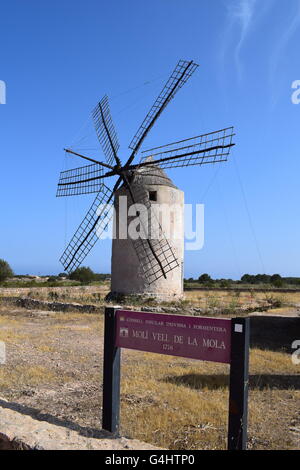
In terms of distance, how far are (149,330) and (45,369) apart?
3.03 m

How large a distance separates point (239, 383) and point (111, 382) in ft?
3.81

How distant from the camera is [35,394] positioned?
4855 mm

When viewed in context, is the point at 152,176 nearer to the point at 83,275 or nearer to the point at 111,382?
the point at 111,382

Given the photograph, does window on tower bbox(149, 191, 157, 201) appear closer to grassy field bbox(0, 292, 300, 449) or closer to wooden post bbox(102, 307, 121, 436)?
grassy field bbox(0, 292, 300, 449)

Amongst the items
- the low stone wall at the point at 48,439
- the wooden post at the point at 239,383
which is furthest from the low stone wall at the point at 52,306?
the wooden post at the point at 239,383

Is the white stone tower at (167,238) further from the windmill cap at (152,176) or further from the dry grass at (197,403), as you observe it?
the dry grass at (197,403)

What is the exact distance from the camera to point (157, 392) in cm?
489

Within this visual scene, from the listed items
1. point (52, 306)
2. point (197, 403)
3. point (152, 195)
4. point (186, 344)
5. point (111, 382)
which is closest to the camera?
point (186, 344)

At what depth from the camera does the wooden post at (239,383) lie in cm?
304

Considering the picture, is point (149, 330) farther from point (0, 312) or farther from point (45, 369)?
point (0, 312)

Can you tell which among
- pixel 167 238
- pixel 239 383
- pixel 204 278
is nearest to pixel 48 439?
pixel 239 383

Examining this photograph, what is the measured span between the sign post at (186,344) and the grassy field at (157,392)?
385 mm

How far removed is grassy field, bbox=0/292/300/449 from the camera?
12.1ft

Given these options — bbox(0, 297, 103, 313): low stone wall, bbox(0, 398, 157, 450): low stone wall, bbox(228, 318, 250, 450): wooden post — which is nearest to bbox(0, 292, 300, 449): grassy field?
bbox(0, 398, 157, 450): low stone wall
